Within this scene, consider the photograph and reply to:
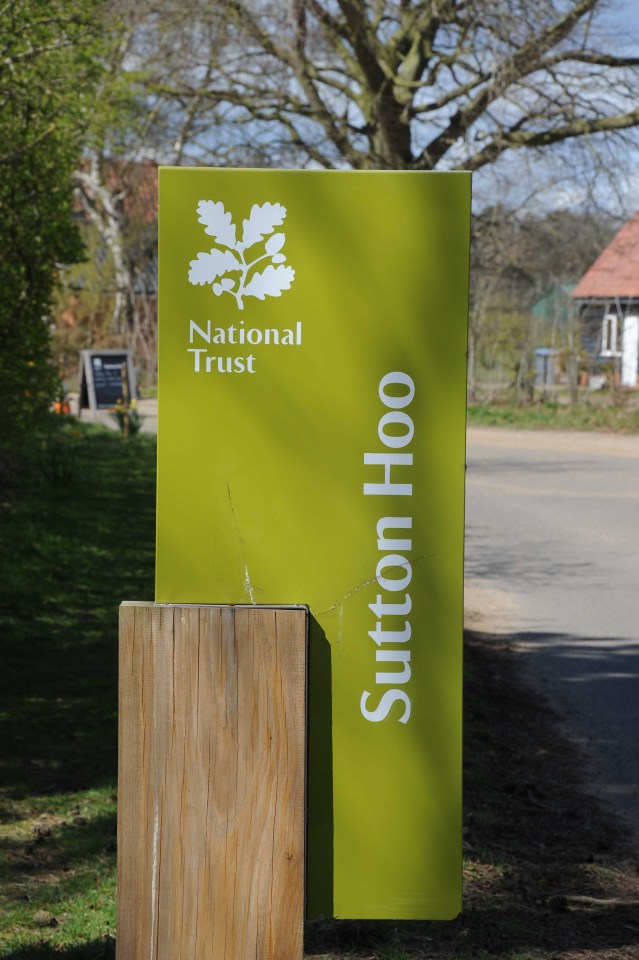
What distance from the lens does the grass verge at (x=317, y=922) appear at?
13.9ft

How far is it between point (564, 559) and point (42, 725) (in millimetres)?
7188

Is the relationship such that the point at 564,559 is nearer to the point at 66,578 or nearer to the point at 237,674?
the point at 66,578

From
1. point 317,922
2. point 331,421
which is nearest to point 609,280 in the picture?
point 317,922

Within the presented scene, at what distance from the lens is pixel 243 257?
9.89 ft

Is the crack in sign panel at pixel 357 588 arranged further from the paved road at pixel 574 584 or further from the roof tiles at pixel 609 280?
the roof tiles at pixel 609 280

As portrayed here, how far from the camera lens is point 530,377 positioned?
34.2 m

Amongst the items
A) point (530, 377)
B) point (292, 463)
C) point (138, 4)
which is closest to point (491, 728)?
point (292, 463)

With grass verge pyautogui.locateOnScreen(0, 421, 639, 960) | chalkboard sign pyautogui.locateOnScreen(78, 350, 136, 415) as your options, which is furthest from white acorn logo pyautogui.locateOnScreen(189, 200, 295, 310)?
chalkboard sign pyautogui.locateOnScreen(78, 350, 136, 415)

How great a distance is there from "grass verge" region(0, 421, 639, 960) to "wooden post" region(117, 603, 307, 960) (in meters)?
1.23

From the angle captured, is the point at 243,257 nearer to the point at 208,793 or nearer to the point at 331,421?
the point at 331,421

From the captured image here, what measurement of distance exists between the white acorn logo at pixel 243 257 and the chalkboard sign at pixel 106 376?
21877 mm

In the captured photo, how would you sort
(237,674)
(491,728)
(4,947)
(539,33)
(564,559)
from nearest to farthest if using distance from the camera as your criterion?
(237,674), (4,947), (491,728), (539,33), (564,559)

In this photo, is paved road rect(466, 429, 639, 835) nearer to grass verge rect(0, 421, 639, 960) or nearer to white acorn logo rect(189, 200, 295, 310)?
grass verge rect(0, 421, 639, 960)

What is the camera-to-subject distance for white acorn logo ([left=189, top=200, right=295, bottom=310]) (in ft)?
9.91
